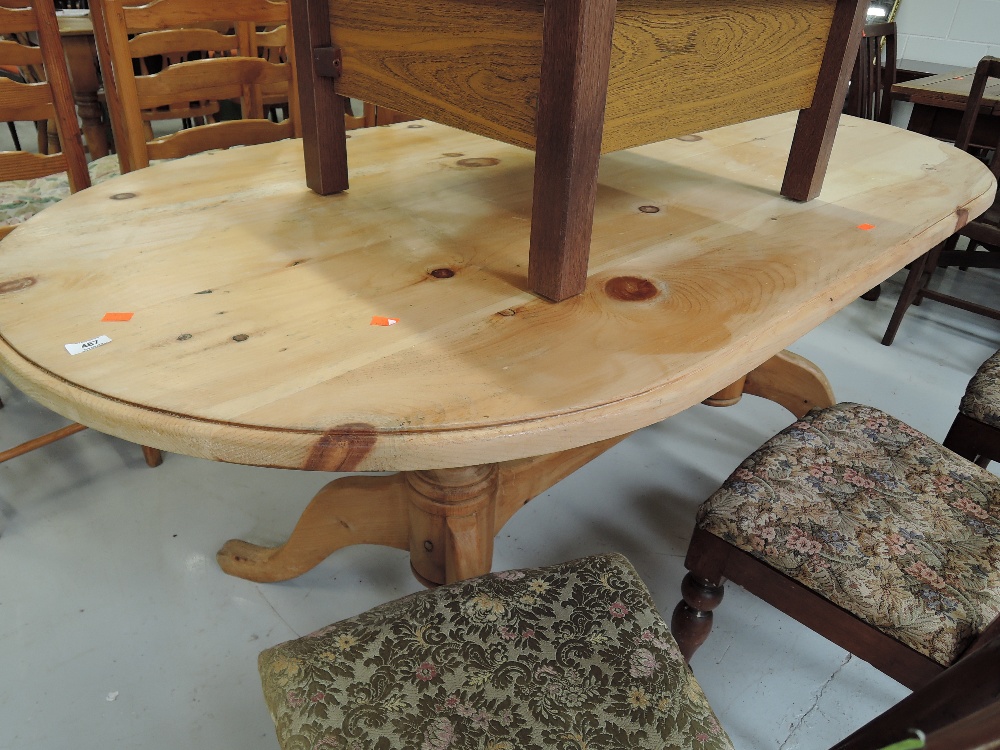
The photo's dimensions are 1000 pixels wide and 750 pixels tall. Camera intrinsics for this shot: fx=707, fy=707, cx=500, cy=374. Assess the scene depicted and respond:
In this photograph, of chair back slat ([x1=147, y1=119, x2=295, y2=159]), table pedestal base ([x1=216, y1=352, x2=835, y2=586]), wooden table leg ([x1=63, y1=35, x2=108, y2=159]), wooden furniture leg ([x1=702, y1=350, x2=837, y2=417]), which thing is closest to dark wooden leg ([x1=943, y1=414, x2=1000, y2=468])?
wooden furniture leg ([x1=702, y1=350, x2=837, y2=417])

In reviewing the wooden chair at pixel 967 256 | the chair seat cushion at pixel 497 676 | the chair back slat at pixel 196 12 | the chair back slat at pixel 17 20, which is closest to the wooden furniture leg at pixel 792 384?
the wooden chair at pixel 967 256

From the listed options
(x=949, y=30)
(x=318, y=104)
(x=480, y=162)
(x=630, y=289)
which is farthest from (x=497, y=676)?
(x=949, y=30)

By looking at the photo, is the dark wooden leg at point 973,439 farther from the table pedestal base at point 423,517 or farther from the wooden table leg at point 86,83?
the wooden table leg at point 86,83

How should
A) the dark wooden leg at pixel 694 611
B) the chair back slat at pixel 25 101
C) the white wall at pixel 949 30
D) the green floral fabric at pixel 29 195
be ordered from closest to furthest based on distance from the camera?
the dark wooden leg at pixel 694 611 → the chair back slat at pixel 25 101 → the green floral fabric at pixel 29 195 → the white wall at pixel 949 30

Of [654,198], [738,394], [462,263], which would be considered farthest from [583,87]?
[738,394]

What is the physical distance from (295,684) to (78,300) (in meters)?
0.49

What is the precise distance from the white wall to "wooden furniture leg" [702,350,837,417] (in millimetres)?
3212

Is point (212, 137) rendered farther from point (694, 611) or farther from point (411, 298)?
point (694, 611)

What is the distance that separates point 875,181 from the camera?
1.30 metres

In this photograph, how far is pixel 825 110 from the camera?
1134 millimetres

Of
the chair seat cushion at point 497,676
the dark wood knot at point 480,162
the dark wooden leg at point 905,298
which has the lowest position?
the dark wooden leg at point 905,298

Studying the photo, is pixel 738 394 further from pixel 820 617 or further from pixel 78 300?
pixel 78 300

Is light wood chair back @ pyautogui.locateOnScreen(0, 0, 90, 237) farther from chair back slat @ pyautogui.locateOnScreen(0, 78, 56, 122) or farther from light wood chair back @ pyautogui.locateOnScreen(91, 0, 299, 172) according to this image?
light wood chair back @ pyautogui.locateOnScreen(91, 0, 299, 172)

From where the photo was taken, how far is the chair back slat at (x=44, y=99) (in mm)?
1451
